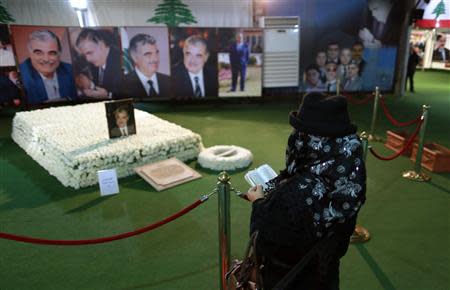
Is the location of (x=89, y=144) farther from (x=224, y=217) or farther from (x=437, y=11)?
(x=437, y=11)

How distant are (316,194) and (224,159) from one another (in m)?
3.70

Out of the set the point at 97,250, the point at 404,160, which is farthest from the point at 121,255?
the point at 404,160

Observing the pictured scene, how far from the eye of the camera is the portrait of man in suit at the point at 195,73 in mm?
9109

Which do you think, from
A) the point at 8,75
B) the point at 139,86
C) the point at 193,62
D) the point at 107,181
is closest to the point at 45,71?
the point at 8,75

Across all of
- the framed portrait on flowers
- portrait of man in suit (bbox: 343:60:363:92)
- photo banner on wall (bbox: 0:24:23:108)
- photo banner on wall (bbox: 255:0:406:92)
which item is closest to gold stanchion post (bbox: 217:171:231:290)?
the framed portrait on flowers

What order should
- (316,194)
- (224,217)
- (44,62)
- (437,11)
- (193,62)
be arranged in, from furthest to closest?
1. (437,11)
2. (193,62)
3. (44,62)
4. (224,217)
5. (316,194)

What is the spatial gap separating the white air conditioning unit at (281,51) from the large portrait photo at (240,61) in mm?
279

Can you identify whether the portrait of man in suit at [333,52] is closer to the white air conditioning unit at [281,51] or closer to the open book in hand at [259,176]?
the white air conditioning unit at [281,51]

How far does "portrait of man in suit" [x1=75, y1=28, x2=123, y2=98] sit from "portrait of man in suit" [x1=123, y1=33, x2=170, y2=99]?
322 mm

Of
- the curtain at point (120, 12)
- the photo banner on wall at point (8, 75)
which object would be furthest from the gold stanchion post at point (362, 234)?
the photo banner on wall at point (8, 75)

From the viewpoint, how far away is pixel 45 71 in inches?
338

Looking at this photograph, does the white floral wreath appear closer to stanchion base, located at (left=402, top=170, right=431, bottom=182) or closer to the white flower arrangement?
the white flower arrangement

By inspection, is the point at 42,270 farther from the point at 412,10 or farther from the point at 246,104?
the point at 412,10

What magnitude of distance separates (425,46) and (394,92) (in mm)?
8374
